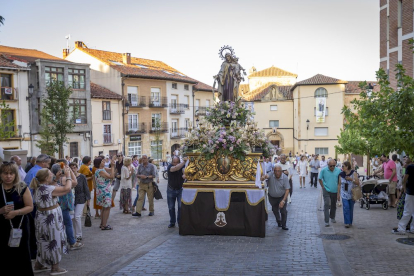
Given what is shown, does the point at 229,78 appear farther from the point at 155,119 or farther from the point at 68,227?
the point at 155,119

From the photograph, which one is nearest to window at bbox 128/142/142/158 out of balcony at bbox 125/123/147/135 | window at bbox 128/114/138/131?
Result: balcony at bbox 125/123/147/135

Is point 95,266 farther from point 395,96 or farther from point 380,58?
point 380,58

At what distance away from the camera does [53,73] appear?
37.3 m

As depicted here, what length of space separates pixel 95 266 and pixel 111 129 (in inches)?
1404

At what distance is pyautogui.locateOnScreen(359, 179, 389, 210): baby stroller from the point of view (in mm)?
14875

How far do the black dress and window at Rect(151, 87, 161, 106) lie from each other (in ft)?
138

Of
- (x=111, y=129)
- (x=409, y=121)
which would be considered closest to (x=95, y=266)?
(x=409, y=121)

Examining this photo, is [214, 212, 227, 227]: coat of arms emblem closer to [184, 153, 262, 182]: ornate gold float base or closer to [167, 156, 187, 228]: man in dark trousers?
[184, 153, 262, 182]: ornate gold float base

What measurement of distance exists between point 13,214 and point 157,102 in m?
42.8

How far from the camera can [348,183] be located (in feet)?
38.3

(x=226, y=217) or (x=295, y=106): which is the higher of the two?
(x=295, y=106)

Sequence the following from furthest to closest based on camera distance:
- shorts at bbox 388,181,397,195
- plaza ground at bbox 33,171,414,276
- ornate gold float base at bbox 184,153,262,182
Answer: shorts at bbox 388,181,397,195, ornate gold float base at bbox 184,153,262,182, plaza ground at bbox 33,171,414,276

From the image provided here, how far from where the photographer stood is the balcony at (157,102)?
4780 cm

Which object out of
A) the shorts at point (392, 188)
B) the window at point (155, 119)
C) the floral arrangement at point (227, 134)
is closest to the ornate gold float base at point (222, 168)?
the floral arrangement at point (227, 134)
